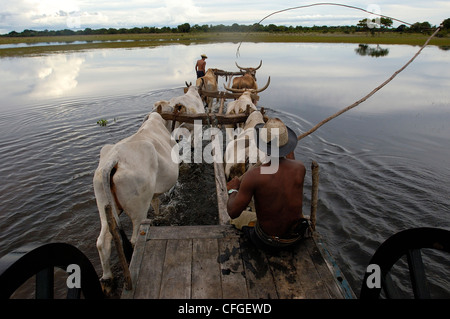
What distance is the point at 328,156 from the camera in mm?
8078

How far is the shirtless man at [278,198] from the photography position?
8.85 ft

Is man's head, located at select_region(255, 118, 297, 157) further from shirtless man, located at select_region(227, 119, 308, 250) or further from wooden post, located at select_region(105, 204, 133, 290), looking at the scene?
wooden post, located at select_region(105, 204, 133, 290)

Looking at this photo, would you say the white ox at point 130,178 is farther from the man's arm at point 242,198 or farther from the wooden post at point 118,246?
the man's arm at point 242,198

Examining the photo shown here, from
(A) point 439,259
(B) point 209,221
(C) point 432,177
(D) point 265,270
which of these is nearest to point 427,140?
(C) point 432,177

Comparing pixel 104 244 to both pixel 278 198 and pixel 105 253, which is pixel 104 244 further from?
pixel 278 198

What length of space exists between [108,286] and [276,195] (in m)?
2.70

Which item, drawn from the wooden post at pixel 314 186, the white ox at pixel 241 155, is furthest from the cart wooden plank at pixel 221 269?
the white ox at pixel 241 155

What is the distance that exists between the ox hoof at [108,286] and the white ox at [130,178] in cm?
4

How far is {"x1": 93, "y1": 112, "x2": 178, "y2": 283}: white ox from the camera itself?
3611 millimetres

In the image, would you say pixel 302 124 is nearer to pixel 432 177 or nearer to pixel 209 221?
pixel 432 177

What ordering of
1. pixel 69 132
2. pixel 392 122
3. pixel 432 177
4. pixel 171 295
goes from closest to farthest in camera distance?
pixel 171 295
pixel 432 177
pixel 69 132
pixel 392 122

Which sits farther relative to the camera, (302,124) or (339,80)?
(339,80)

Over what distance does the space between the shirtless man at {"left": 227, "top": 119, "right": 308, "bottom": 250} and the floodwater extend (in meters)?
2.20

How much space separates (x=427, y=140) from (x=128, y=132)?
983cm
